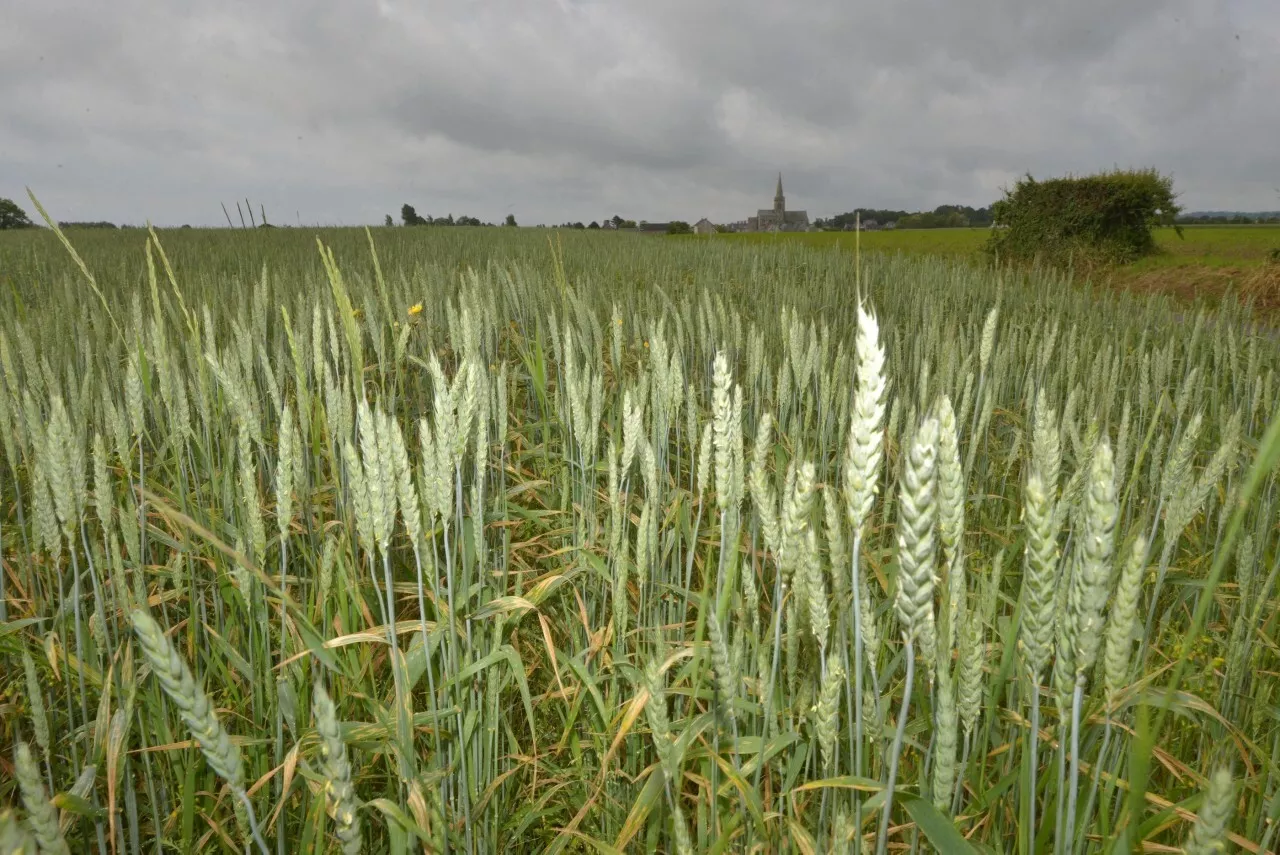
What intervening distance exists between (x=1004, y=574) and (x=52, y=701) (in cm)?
197

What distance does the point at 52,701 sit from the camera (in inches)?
49.4

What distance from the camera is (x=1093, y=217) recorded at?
1184 centimetres

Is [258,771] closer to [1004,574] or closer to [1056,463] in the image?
[1056,463]

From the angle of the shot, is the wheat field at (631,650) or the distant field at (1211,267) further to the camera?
the distant field at (1211,267)

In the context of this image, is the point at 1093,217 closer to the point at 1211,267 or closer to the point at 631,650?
the point at 1211,267

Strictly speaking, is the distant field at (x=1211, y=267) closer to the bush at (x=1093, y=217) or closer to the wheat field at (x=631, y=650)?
the bush at (x=1093, y=217)

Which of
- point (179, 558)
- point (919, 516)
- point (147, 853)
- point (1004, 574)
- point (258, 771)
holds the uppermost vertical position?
point (919, 516)

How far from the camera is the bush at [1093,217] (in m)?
11.5

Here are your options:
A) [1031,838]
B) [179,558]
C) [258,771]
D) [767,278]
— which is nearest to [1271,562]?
[1031,838]

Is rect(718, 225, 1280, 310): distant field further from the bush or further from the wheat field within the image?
the wheat field

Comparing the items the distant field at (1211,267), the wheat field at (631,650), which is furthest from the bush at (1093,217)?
the wheat field at (631,650)

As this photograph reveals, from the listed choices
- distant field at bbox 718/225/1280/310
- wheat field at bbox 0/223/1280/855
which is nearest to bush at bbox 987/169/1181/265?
distant field at bbox 718/225/1280/310

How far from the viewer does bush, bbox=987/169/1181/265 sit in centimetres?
1149

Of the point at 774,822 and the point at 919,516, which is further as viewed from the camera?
the point at 774,822
